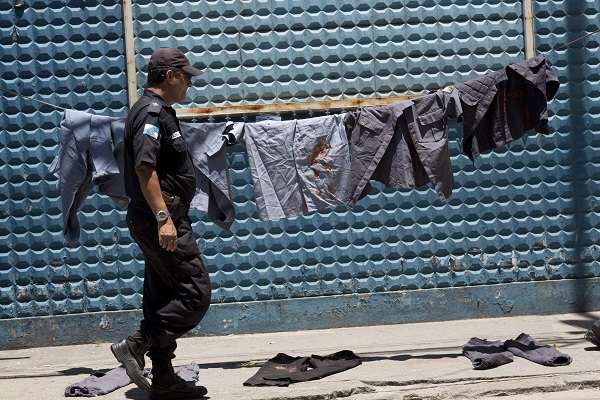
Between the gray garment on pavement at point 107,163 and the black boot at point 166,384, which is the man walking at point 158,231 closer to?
the black boot at point 166,384

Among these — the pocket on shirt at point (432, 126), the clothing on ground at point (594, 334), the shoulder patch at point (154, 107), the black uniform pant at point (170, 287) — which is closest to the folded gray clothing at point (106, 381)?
the black uniform pant at point (170, 287)

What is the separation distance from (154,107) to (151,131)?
18 cm

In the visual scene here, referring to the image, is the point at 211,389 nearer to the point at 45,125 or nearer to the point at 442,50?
the point at 45,125

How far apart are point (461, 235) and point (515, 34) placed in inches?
69.0

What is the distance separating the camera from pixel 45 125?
827 cm

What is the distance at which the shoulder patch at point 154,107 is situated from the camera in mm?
5996

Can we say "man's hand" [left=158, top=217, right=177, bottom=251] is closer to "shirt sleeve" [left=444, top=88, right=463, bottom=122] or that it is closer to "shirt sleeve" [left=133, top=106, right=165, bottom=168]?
"shirt sleeve" [left=133, top=106, right=165, bottom=168]

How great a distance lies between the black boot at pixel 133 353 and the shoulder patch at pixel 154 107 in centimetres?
133

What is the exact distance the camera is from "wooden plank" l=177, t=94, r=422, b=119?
27.1 ft

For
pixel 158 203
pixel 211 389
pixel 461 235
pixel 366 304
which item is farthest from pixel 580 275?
pixel 158 203

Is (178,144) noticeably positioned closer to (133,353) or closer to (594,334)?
(133,353)

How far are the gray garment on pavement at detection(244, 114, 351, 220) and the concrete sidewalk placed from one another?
118 cm

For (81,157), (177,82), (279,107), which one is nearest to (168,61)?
(177,82)

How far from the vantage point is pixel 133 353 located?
607cm
